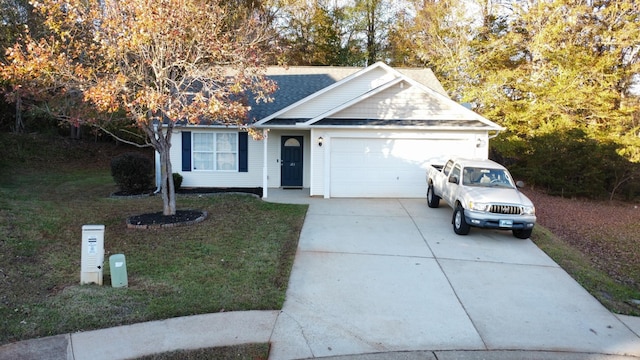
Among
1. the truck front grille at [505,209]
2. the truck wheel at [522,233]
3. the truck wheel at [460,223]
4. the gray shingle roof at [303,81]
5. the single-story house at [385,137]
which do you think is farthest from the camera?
the gray shingle roof at [303,81]

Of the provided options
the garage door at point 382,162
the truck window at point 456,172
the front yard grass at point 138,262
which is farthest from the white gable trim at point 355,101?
Answer: the truck window at point 456,172

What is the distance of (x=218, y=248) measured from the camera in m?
8.50

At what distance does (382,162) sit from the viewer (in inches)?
585

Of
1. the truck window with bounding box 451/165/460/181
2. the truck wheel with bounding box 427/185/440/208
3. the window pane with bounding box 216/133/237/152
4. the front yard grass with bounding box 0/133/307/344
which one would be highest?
the window pane with bounding box 216/133/237/152

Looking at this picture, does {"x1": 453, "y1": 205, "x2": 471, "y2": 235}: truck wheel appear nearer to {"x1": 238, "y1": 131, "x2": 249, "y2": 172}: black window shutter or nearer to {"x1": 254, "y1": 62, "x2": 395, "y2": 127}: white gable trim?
{"x1": 254, "y1": 62, "x2": 395, "y2": 127}: white gable trim

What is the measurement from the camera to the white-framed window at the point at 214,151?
1642cm

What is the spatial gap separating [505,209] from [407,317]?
466 centimetres

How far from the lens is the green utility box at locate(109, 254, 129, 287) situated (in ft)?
20.9

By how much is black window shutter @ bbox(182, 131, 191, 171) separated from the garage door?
5.52 meters

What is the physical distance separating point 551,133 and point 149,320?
18.0 m

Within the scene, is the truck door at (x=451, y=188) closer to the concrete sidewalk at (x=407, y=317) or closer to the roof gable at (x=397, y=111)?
the concrete sidewalk at (x=407, y=317)

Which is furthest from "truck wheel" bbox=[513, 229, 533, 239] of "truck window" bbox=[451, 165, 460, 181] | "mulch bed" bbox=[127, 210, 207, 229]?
"mulch bed" bbox=[127, 210, 207, 229]

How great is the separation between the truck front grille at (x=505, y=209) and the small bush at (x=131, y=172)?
11.2 meters

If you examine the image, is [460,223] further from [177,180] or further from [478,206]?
[177,180]
